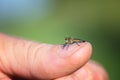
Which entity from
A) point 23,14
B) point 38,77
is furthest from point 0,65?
point 23,14

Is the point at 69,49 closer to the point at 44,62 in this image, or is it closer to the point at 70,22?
the point at 44,62

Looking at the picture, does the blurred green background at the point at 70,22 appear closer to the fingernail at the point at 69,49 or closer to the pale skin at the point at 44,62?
the pale skin at the point at 44,62

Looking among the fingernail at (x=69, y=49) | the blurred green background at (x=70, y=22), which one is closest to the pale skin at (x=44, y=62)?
the fingernail at (x=69, y=49)

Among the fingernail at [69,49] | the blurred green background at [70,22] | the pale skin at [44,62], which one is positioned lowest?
the blurred green background at [70,22]

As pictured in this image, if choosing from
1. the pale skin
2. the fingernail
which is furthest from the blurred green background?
the fingernail

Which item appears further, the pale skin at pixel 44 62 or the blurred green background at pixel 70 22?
the blurred green background at pixel 70 22

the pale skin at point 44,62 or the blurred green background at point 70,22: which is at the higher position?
the pale skin at point 44,62
